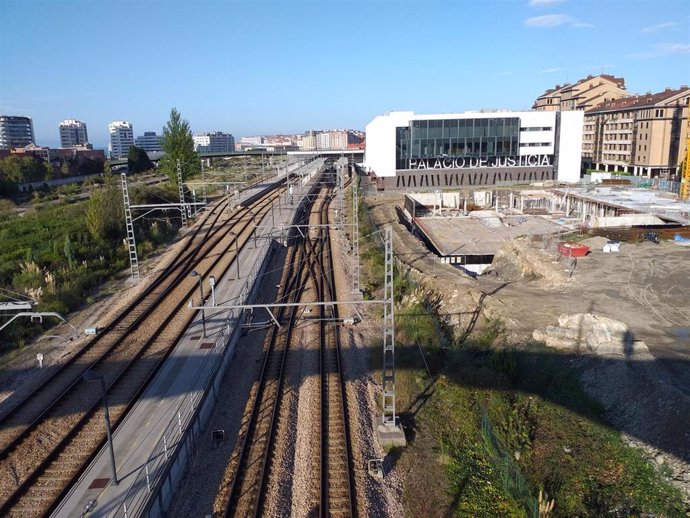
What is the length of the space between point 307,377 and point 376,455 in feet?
13.4

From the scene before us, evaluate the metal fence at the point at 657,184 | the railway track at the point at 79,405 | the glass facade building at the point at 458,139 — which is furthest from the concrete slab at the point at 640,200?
the railway track at the point at 79,405

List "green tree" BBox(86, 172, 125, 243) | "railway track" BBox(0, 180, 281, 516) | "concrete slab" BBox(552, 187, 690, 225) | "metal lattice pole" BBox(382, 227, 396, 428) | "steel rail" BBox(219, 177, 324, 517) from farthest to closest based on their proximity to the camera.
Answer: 1. "concrete slab" BBox(552, 187, 690, 225)
2. "green tree" BBox(86, 172, 125, 243)
3. "metal lattice pole" BBox(382, 227, 396, 428)
4. "railway track" BBox(0, 180, 281, 516)
5. "steel rail" BBox(219, 177, 324, 517)

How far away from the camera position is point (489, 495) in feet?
34.0

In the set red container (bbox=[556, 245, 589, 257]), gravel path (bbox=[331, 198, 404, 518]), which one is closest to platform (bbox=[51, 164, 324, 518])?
gravel path (bbox=[331, 198, 404, 518])

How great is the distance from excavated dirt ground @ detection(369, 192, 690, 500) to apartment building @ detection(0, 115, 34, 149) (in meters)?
164

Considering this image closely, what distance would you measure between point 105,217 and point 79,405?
58.7ft

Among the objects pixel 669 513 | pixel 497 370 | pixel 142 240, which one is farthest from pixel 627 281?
pixel 142 240

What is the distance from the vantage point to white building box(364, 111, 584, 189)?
55250mm

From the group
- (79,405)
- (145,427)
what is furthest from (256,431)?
(79,405)

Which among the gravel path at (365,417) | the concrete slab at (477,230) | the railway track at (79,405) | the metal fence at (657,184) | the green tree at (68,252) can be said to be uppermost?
the metal fence at (657,184)

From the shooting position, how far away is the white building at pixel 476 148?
181 feet

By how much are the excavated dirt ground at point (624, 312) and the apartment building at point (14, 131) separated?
164 m

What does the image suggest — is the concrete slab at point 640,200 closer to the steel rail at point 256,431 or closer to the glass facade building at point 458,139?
the glass facade building at point 458,139

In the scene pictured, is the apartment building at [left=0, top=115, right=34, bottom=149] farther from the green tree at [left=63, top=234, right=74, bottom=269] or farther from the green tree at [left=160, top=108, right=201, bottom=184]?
the green tree at [left=63, top=234, right=74, bottom=269]
